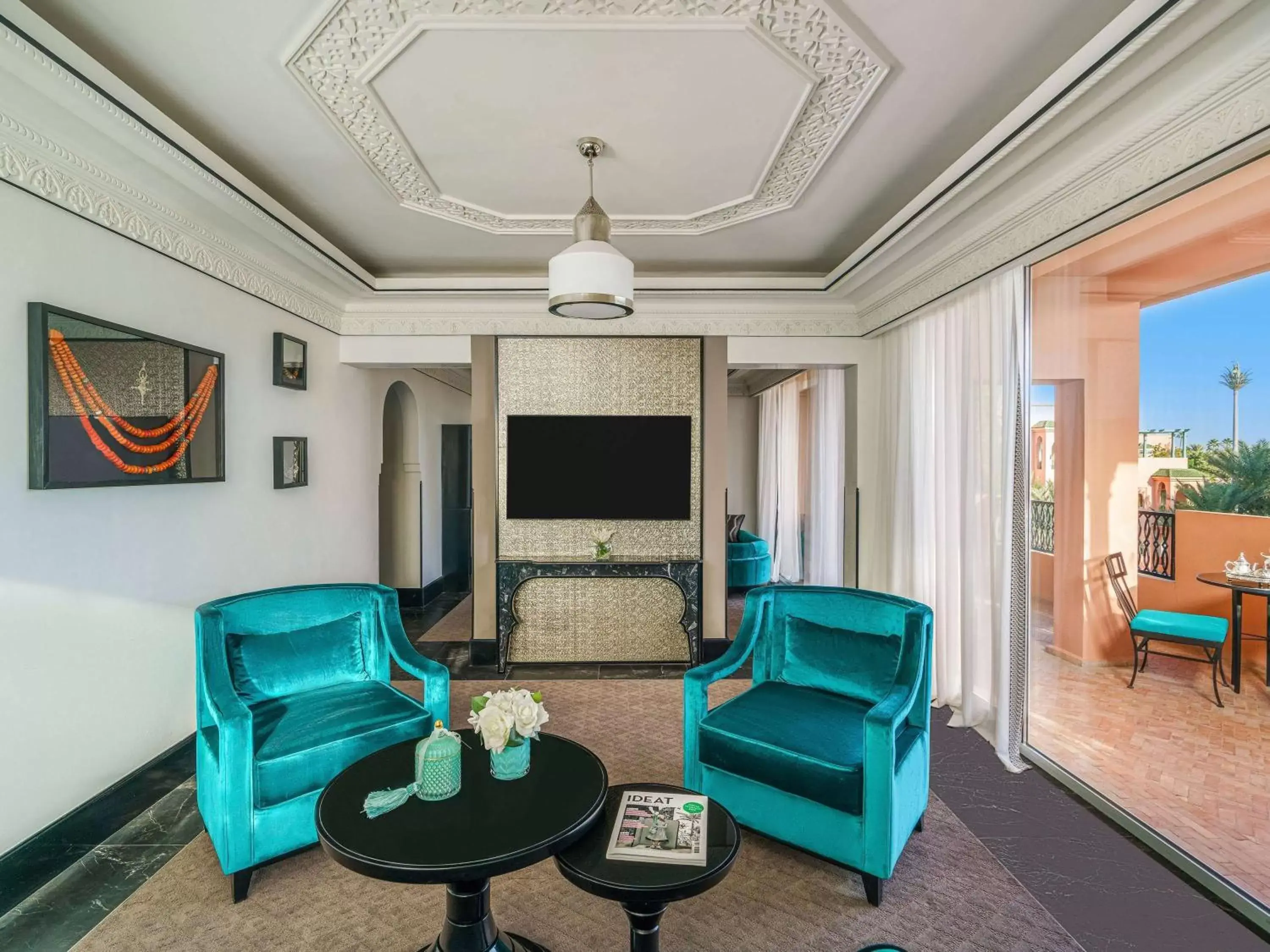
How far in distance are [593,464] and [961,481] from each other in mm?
2434

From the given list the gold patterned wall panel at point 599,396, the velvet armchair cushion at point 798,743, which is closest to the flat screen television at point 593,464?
the gold patterned wall panel at point 599,396

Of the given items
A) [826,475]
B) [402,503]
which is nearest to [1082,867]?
[826,475]

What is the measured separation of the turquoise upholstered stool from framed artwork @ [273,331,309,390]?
4.35 m

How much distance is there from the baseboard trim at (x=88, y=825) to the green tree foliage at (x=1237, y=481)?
5.23 metres

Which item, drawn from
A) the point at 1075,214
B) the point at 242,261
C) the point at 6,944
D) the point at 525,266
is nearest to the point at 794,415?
the point at 525,266

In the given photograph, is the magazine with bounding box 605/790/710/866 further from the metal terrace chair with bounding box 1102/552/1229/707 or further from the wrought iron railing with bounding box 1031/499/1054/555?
the wrought iron railing with bounding box 1031/499/1054/555

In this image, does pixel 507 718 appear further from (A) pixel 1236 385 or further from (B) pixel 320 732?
(A) pixel 1236 385

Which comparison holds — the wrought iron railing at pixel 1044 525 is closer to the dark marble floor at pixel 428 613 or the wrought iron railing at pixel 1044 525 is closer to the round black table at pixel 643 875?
the round black table at pixel 643 875

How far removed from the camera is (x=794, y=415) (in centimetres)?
754

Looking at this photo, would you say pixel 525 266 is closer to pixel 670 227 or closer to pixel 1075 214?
pixel 670 227

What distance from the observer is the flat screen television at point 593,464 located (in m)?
4.68

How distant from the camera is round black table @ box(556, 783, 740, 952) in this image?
149 cm

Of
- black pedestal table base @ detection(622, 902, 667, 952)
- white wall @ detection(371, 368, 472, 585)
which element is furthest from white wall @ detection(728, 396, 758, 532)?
black pedestal table base @ detection(622, 902, 667, 952)

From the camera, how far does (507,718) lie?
5.93 feet
